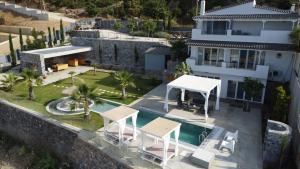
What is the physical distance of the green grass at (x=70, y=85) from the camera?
21.6 meters

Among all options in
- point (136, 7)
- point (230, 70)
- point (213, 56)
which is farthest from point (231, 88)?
point (136, 7)

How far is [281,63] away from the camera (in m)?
24.7

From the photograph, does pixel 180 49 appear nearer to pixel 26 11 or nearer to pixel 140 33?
pixel 140 33

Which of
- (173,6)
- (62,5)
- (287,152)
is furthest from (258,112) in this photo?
(62,5)

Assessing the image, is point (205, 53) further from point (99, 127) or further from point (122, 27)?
point (122, 27)

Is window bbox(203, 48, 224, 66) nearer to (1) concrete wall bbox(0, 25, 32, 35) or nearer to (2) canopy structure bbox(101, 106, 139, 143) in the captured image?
(2) canopy structure bbox(101, 106, 139, 143)

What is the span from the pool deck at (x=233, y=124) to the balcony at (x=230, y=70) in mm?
3370

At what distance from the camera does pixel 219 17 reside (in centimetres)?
2692

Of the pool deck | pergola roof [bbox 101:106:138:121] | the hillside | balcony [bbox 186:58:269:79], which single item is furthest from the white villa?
the hillside

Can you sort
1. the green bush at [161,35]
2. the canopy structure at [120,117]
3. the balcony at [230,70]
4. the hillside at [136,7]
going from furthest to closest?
the hillside at [136,7] < the green bush at [161,35] < the balcony at [230,70] < the canopy structure at [120,117]

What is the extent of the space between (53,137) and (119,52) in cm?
2082

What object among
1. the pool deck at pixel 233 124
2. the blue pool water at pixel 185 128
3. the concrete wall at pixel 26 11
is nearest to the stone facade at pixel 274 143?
the pool deck at pixel 233 124

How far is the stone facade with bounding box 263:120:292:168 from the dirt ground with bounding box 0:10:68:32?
171 ft

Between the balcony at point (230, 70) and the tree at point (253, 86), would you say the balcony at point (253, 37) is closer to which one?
the balcony at point (230, 70)
